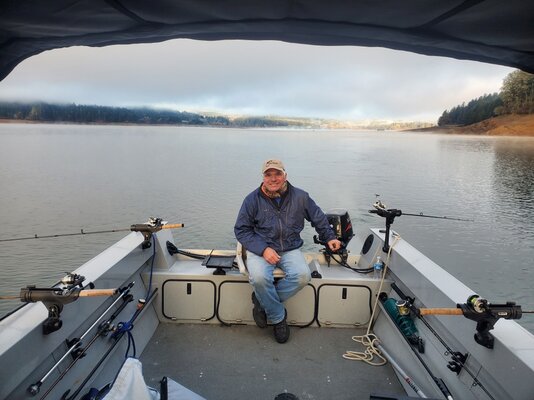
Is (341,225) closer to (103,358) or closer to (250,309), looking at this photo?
(250,309)

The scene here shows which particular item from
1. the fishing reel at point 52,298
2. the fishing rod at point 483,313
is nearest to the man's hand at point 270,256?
the fishing rod at point 483,313

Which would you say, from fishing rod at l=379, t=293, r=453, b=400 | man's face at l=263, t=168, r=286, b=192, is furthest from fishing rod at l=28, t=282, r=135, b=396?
fishing rod at l=379, t=293, r=453, b=400

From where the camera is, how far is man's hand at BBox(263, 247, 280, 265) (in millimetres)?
2602

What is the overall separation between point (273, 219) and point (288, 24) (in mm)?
1769

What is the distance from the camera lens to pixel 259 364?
2.46 meters

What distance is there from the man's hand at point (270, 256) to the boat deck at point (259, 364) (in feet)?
2.09

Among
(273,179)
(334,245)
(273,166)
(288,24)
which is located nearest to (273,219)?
(273,179)

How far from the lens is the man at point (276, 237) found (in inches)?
103

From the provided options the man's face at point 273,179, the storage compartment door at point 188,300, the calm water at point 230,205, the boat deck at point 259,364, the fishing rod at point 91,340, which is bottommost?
the calm water at point 230,205

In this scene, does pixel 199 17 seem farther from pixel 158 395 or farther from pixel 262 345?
pixel 262 345

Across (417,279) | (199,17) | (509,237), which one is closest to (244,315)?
(417,279)

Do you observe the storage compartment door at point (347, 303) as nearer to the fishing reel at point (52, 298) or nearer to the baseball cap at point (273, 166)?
the baseball cap at point (273, 166)

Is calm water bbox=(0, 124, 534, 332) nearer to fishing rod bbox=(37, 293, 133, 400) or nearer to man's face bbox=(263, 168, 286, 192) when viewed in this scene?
man's face bbox=(263, 168, 286, 192)

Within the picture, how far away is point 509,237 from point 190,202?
432 inches
